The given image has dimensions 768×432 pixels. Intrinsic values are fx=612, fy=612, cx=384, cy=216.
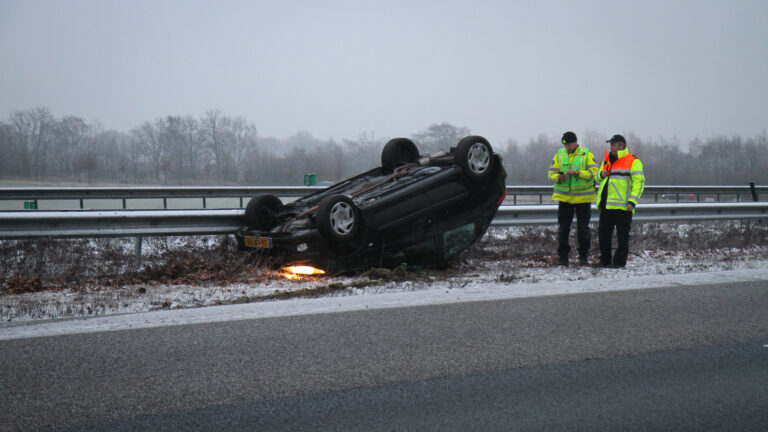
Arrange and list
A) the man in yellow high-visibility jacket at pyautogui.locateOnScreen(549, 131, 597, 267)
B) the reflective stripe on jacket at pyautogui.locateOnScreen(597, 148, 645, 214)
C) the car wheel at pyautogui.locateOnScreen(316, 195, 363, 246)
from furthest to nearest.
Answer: the man in yellow high-visibility jacket at pyautogui.locateOnScreen(549, 131, 597, 267) < the reflective stripe on jacket at pyautogui.locateOnScreen(597, 148, 645, 214) < the car wheel at pyautogui.locateOnScreen(316, 195, 363, 246)

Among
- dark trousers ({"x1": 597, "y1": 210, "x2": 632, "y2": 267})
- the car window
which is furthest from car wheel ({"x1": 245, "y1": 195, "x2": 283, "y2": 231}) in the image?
dark trousers ({"x1": 597, "y1": 210, "x2": 632, "y2": 267})

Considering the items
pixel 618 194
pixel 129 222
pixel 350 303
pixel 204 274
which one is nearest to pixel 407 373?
pixel 350 303

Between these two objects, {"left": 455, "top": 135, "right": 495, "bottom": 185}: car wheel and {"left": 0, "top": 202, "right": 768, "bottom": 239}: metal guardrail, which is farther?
{"left": 455, "top": 135, "right": 495, "bottom": 185}: car wheel

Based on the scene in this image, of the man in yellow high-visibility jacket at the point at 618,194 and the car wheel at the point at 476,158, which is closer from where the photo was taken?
the car wheel at the point at 476,158

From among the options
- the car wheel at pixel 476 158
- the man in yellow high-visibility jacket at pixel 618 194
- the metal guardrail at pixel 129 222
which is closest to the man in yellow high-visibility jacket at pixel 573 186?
the man in yellow high-visibility jacket at pixel 618 194

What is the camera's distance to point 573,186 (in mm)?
8297

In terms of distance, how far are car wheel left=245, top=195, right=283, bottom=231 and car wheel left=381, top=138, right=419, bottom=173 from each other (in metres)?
1.74

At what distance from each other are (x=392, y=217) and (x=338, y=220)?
70 cm

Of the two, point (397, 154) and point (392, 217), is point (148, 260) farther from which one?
point (397, 154)

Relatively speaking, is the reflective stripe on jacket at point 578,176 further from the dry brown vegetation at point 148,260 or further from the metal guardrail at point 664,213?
the dry brown vegetation at point 148,260

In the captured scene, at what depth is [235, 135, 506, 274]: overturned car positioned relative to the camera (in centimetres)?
682

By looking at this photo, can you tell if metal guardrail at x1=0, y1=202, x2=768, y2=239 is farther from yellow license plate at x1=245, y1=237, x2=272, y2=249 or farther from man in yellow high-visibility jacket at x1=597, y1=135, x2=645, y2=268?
man in yellow high-visibility jacket at x1=597, y1=135, x2=645, y2=268

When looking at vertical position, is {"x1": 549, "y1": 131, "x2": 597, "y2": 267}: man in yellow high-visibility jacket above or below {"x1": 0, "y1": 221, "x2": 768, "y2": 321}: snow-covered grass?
above

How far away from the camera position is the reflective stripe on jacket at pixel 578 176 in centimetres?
826
